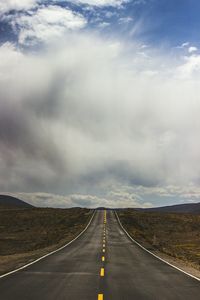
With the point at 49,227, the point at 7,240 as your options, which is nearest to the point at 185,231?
the point at 49,227

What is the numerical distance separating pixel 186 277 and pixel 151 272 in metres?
1.95

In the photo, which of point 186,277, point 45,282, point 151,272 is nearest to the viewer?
point 45,282

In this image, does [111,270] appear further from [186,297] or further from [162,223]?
[162,223]

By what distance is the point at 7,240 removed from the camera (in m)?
52.9

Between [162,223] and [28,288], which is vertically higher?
[162,223]

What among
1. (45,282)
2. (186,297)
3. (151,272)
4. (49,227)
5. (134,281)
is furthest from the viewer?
(49,227)

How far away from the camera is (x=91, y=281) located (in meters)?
14.3

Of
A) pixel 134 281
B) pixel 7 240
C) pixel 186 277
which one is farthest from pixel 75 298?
pixel 7 240

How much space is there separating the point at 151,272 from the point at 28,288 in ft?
24.5

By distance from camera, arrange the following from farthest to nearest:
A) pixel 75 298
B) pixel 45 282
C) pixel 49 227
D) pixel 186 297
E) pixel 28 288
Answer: pixel 49 227 < pixel 45 282 < pixel 28 288 < pixel 186 297 < pixel 75 298

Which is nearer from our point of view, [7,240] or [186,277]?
[186,277]

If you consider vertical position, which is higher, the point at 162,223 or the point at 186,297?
the point at 162,223

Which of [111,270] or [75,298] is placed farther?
[111,270]

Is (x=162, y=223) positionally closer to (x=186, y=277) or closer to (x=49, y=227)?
(x=49, y=227)
